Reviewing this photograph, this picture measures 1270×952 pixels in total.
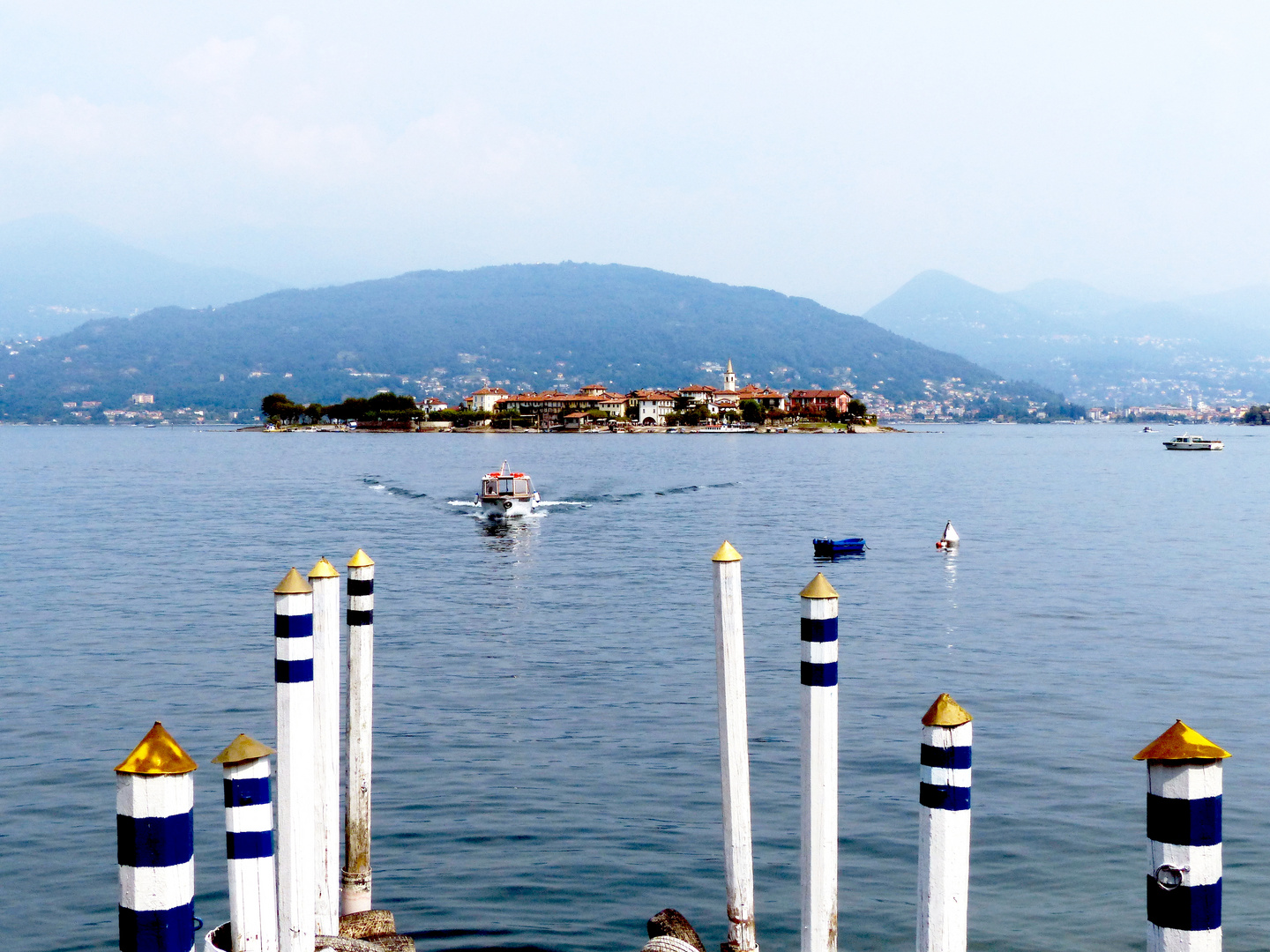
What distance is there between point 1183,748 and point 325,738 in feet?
19.9

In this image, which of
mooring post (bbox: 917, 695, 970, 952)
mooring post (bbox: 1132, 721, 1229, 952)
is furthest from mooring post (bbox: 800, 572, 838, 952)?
mooring post (bbox: 1132, 721, 1229, 952)

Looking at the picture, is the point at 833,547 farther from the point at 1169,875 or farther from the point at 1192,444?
the point at 1192,444

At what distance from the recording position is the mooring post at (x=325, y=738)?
881 centimetres

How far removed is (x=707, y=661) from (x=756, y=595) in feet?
32.6

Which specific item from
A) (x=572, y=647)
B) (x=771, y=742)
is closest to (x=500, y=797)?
(x=771, y=742)

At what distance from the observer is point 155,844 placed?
544 cm

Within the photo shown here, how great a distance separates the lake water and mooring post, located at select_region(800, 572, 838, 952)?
9.73 feet

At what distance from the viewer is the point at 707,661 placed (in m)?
23.5

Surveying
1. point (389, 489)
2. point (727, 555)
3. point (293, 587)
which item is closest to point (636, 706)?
point (727, 555)

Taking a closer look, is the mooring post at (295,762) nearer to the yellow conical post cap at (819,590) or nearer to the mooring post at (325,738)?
the mooring post at (325,738)

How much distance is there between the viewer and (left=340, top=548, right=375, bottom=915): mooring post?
33.3 ft

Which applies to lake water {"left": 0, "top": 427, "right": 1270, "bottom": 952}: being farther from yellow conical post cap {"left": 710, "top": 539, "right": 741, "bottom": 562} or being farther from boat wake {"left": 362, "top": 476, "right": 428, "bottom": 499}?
boat wake {"left": 362, "top": 476, "right": 428, "bottom": 499}

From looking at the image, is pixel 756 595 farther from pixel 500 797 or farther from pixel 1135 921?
pixel 1135 921

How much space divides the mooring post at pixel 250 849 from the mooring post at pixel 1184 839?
15.2ft
